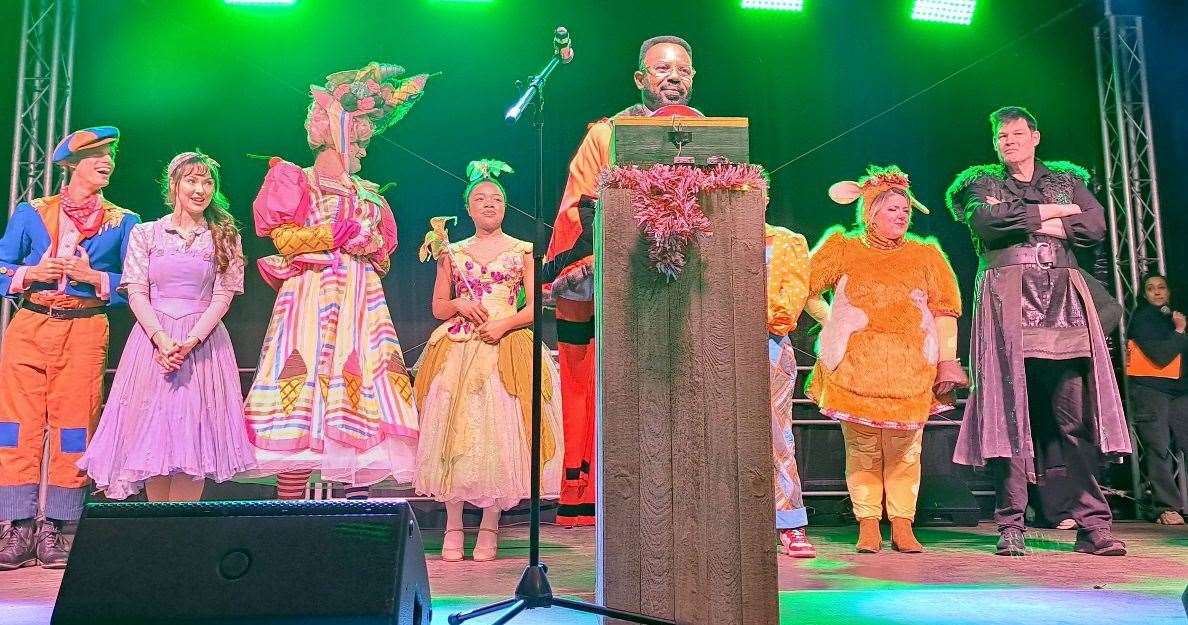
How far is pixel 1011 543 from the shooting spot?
496cm

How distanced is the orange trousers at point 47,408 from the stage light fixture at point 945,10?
604 cm

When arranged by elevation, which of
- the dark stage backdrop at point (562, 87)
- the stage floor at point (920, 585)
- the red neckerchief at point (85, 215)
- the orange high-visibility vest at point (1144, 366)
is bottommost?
the stage floor at point (920, 585)

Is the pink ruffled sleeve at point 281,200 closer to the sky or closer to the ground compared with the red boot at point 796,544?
closer to the sky

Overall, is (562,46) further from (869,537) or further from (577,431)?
(869,537)

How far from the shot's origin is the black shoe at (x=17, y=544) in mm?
4605

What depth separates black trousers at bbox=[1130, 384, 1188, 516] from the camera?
691cm

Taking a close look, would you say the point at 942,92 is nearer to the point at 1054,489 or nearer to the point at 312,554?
the point at 1054,489

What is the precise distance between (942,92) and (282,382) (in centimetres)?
552

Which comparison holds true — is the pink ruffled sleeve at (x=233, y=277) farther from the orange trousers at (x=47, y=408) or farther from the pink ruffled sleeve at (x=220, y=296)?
the orange trousers at (x=47, y=408)

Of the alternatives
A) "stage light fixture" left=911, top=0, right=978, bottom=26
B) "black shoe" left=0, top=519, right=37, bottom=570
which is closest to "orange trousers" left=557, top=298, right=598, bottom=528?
"black shoe" left=0, top=519, right=37, bottom=570

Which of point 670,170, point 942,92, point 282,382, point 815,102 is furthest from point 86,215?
point 942,92

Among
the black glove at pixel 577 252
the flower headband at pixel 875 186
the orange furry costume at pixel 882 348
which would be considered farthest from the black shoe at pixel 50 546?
the flower headband at pixel 875 186

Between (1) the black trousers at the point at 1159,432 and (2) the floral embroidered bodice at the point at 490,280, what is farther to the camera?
(1) the black trousers at the point at 1159,432

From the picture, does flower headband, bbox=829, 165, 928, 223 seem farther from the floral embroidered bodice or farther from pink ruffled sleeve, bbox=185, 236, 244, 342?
pink ruffled sleeve, bbox=185, 236, 244, 342
